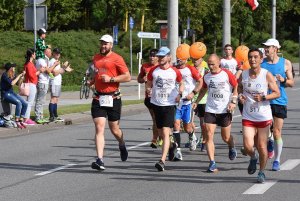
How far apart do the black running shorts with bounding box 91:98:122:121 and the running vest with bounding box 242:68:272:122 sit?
2.43 meters

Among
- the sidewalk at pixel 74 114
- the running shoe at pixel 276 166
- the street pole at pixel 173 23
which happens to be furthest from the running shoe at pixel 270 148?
the street pole at pixel 173 23

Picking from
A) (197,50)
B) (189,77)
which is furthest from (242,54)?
(189,77)

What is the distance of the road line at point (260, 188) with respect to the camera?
1088 centimetres

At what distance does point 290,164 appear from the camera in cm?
1360

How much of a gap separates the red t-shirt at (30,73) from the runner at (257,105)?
366 inches

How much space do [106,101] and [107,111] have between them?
208 mm

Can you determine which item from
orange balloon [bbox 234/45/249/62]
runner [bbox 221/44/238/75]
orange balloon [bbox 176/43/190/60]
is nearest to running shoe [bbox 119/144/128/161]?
orange balloon [bbox 176/43/190/60]

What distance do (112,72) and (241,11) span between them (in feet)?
186

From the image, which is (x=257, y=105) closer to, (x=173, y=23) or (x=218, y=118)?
(x=218, y=118)

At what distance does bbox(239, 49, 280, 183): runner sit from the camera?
11.7 metres

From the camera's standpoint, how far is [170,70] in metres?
13.7

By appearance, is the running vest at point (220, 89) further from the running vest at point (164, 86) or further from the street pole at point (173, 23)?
the street pole at point (173, 23)

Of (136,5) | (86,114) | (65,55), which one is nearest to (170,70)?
(86,114)

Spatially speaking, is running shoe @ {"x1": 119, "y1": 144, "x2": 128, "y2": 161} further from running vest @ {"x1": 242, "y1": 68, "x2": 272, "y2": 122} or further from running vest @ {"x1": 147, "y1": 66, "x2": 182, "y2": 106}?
running vest @ {"x1": 242, "y1": 68, "x2": 272, "y2": 122}
